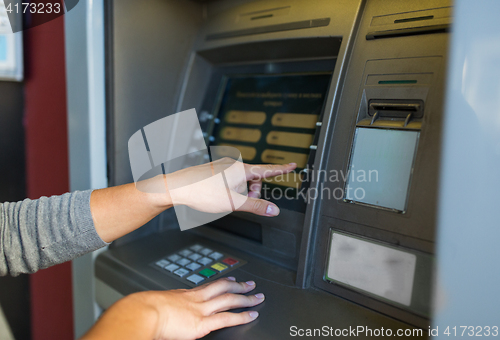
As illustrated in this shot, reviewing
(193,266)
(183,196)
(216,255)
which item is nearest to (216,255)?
(216,255)

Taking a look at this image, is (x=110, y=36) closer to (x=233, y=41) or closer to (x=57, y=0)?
(x=57, y=0)

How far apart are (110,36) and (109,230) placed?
2.55 ft

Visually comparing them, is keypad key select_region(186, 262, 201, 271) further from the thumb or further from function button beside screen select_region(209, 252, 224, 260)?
the thumb

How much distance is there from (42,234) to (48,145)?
79 cm

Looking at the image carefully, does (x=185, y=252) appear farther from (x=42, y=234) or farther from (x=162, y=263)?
(x=42, y=234)

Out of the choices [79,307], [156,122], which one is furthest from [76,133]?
[79,307]

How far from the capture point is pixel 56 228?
3.22ft

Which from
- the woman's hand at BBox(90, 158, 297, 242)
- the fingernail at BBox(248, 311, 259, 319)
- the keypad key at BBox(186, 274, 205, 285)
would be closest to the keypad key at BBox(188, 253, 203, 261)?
the keypad key at BBox(186, 274, 205, 285)

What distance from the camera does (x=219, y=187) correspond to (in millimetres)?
953

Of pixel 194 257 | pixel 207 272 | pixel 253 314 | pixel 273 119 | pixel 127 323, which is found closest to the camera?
pixel 127 323

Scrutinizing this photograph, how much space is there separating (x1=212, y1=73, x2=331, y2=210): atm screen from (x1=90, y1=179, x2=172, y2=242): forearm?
421 mm

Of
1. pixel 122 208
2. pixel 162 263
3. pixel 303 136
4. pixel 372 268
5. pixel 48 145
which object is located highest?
pixel 303 136

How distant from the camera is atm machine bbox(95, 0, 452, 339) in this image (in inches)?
33.2

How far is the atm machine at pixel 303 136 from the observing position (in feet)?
2.77
